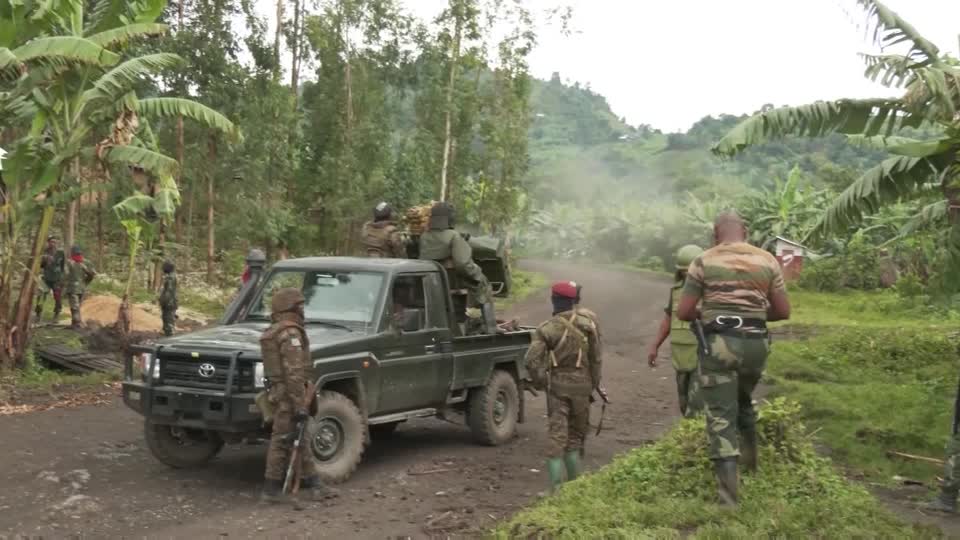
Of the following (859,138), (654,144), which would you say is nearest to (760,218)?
(859,138)

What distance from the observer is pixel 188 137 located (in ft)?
89.3

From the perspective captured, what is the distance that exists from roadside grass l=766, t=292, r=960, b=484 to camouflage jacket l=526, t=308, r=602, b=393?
337cm

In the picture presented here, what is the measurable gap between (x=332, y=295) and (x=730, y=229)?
398 cm

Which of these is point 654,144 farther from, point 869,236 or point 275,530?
point 275,530

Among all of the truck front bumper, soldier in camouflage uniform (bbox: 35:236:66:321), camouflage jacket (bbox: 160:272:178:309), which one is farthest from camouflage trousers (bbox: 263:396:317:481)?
soldier in camouflage uniform (bbox: 35:236:66:321)

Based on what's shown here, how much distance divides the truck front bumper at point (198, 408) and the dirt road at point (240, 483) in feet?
1.85

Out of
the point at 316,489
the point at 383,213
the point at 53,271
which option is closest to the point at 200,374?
the point at 316,489

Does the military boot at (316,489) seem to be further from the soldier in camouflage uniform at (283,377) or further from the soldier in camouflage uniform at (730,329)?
the soldier in camouflage uniform at (730,329)

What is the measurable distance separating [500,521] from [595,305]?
2166cm

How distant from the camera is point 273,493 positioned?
291 inches

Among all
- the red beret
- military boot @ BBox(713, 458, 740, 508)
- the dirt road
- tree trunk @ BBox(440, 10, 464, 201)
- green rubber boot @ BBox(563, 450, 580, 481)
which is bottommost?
the dirt road

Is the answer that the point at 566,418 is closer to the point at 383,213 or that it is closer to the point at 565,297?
the point at 565,297

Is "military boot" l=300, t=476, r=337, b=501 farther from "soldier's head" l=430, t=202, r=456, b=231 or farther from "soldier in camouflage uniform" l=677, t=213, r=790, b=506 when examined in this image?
"soldier's head" l=430, t=202, r=456, b=231

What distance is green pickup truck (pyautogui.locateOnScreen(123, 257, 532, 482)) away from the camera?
25.2 feet
